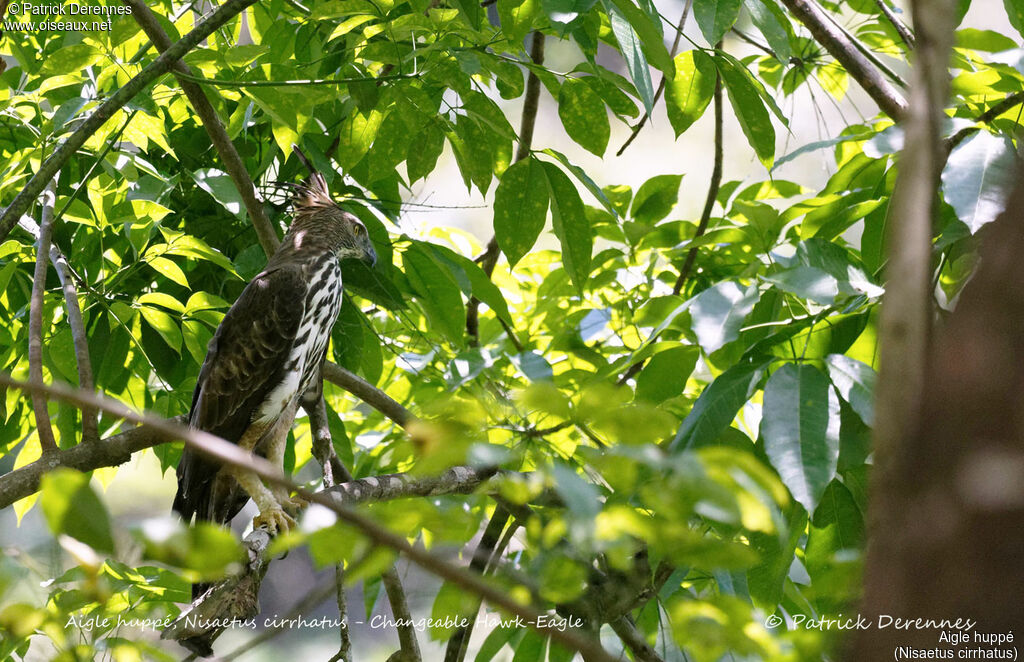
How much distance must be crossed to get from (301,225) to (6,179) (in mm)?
1146

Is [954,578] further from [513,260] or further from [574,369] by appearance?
[574,369]

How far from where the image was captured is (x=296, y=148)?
3.08 metres

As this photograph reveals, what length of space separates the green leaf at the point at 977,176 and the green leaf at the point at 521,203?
3.24ft

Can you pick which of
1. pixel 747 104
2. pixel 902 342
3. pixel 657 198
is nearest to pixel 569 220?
pixel 747 104

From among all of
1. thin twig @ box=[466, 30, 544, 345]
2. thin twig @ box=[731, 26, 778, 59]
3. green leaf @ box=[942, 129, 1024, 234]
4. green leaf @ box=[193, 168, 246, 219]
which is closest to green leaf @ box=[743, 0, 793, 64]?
green leaf @ box=[942, 129, 1024, 234]

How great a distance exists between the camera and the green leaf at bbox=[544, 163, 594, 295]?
2.41m

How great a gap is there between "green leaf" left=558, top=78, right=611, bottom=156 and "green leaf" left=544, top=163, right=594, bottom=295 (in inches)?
4.6

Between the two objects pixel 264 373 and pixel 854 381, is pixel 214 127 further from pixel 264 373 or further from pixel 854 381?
pixel 854 381

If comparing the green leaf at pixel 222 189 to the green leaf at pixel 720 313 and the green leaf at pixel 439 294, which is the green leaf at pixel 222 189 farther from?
the green leaf at pixel 720 313

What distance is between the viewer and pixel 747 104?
228 cm

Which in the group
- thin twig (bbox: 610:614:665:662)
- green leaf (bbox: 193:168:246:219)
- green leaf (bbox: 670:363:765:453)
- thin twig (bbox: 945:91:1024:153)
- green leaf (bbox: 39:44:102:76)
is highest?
green leaf (bbox: 39:44:102:76)

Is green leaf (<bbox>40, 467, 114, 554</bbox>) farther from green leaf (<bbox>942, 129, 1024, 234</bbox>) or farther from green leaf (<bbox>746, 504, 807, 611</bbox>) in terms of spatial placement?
green leaf (<bbox>942, 129, 1024, 234</bbox>)

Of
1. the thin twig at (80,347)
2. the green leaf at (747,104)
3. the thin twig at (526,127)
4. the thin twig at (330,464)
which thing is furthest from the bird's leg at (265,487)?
the green leaf at (747,104)

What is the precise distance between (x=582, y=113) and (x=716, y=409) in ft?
3.32
